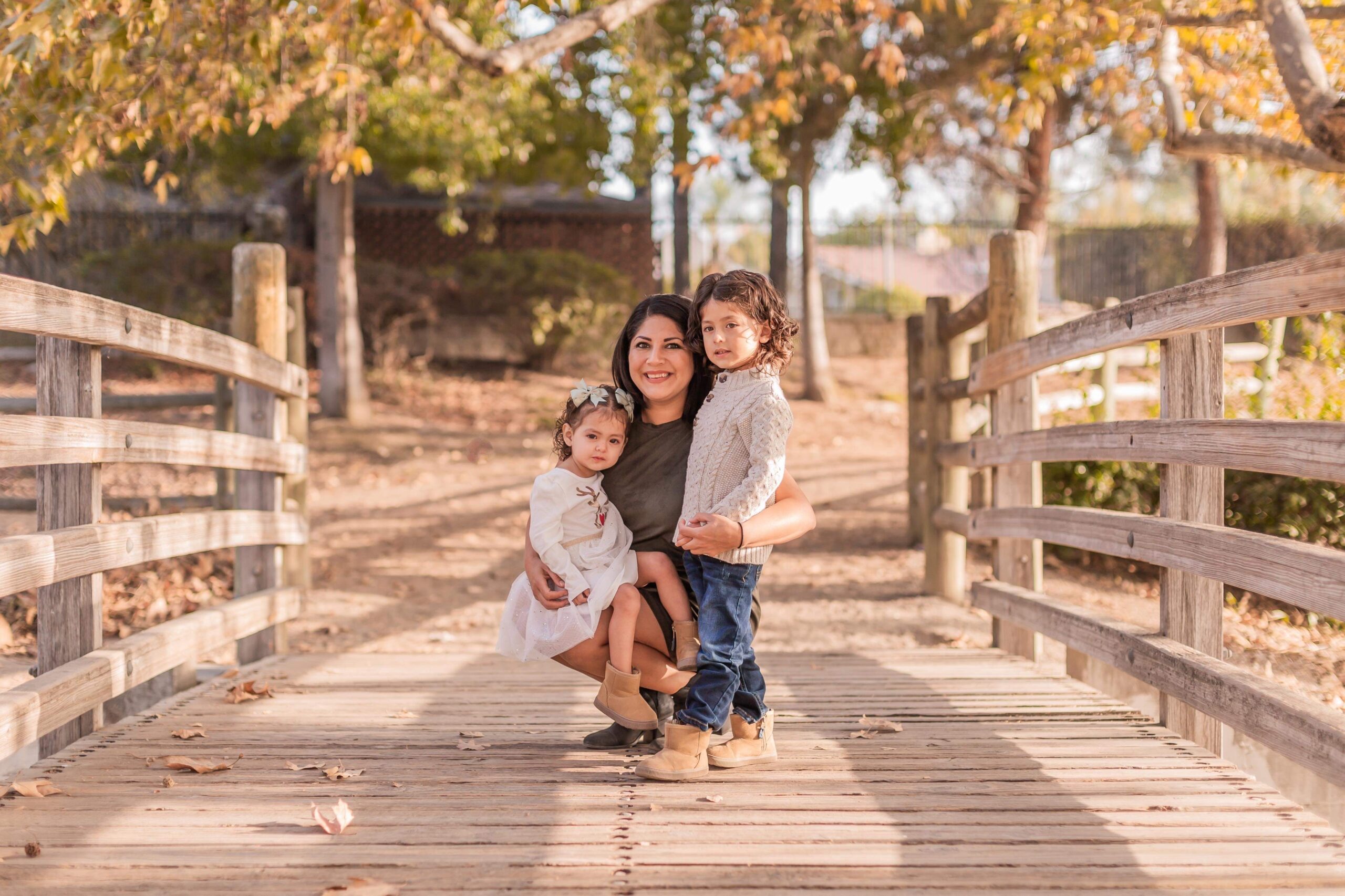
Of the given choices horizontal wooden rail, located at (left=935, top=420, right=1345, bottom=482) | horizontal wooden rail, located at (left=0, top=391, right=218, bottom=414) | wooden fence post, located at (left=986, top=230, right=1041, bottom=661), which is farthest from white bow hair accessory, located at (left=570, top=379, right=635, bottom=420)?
horizontal wooden rail, located at (left=0, top=391, right=218, bottom=414)

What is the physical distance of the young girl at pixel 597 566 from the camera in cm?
338

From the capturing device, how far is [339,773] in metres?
3.18

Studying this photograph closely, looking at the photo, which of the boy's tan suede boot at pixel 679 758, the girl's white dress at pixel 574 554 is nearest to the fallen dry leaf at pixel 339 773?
the girl's white dress at pixel 574 554

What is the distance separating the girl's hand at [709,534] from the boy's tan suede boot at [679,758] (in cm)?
48

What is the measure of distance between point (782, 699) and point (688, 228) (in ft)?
47.5

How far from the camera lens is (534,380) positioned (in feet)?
53.0

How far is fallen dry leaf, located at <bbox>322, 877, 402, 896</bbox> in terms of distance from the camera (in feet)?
7.58

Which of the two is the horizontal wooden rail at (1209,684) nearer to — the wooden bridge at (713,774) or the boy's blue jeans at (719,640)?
the wooden bridge at (713,774)

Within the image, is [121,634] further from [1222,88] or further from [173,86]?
[1222,88]

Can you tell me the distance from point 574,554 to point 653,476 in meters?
0.34

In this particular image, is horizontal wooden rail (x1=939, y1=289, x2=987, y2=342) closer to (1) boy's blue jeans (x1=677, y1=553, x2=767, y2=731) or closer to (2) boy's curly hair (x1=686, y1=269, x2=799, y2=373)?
(2) boy's curly hair (x1=686, y1=269, x2=799, y2=373)

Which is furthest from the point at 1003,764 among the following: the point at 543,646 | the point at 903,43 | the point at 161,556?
the point at 903,43

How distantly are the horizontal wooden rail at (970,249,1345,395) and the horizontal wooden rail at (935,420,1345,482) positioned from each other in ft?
0.85

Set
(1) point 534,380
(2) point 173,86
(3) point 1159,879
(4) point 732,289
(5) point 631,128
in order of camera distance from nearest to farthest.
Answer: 1. (3) point 1159,879
2. (4) point 732,289
3. (2) point 173,86
4. (5) point 631,128
5. (1) point 534,380
